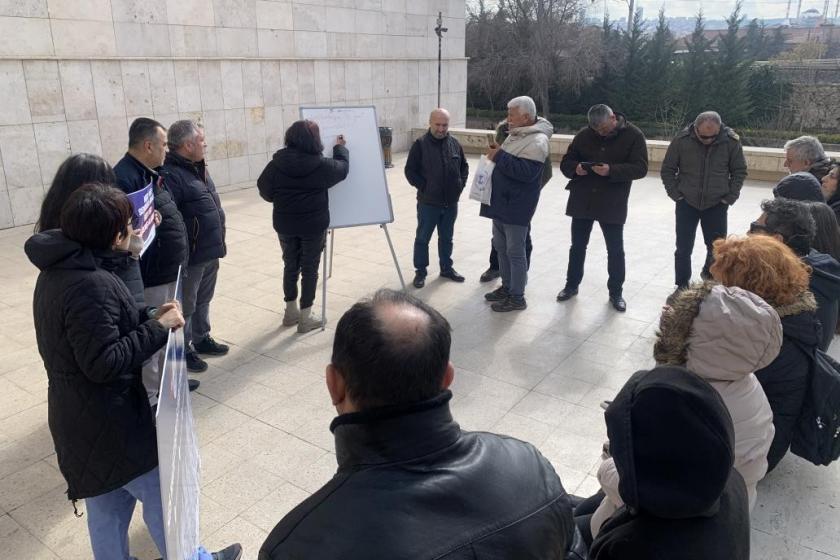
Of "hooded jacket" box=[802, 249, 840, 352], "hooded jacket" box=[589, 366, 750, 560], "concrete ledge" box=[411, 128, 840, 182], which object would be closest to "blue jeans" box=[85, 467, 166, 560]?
"hooded jacket" box=[589, 366, 750, 560]

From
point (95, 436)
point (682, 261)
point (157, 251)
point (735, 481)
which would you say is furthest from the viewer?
point (682, 261)

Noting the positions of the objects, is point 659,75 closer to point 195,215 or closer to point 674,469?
point 195,215

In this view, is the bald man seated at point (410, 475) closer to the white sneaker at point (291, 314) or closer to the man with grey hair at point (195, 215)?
the man with grey hair at point (195, 215)

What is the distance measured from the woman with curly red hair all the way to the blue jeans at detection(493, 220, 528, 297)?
8.82 ft

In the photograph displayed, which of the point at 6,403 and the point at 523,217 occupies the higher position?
the point at 523,217

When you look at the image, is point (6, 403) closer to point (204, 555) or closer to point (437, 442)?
point (204, 555)

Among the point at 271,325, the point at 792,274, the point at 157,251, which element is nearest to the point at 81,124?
the point at 271,325

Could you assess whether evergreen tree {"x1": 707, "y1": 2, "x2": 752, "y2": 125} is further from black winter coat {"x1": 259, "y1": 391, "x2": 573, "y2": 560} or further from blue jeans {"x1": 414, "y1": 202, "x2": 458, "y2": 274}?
black winter coat {"x1": 259, "y1": 391, "x2": 573, "y2": 560}

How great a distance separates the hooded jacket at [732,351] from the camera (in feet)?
6.06

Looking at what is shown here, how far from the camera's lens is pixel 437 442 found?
1.21 meters

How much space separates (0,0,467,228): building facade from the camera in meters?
8.07

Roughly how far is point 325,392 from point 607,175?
2.92 m

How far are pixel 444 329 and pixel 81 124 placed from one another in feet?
29.6

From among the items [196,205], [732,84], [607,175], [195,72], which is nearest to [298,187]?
[196,205]
